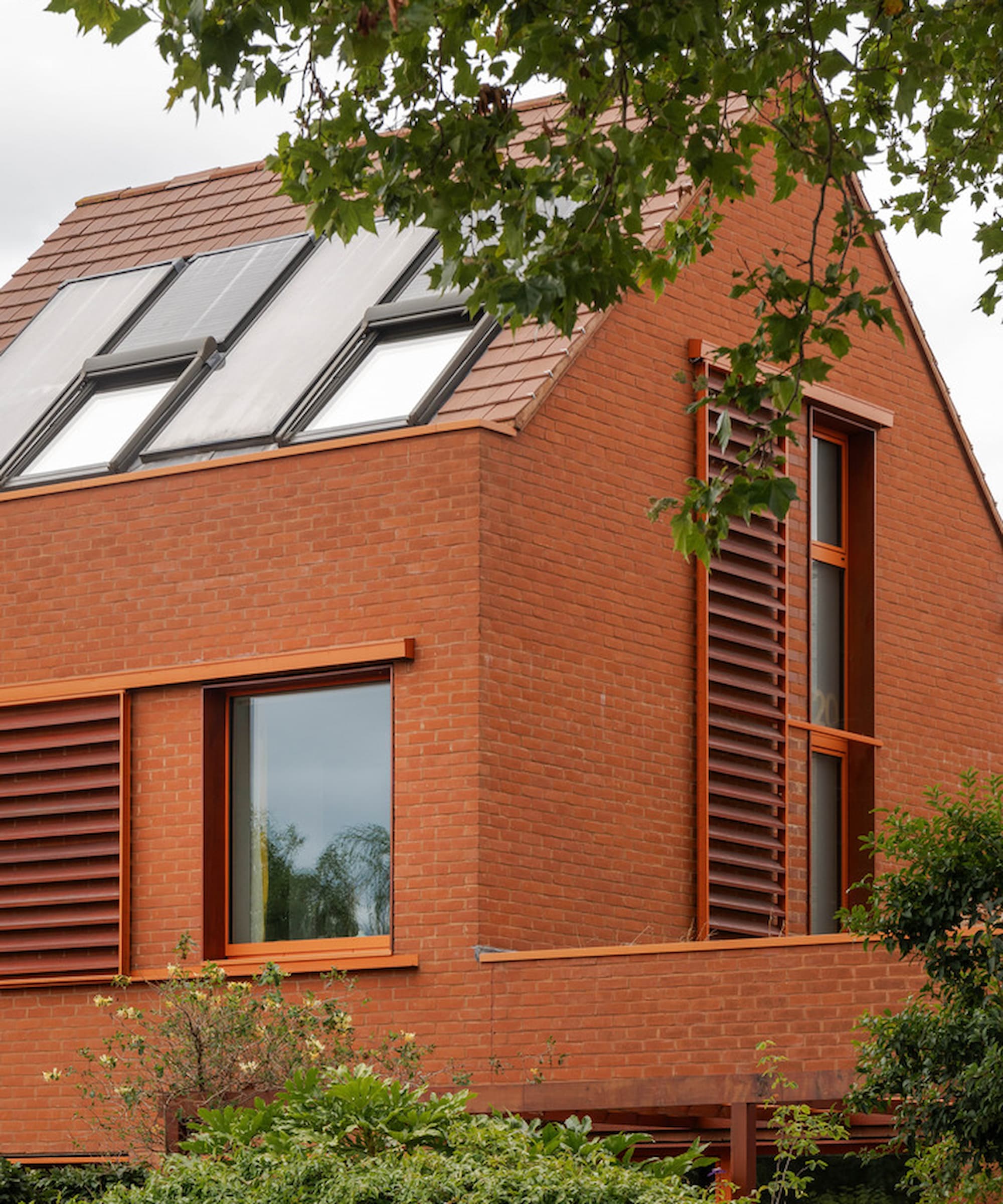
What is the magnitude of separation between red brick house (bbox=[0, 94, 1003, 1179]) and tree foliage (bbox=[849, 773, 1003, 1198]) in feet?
8.25

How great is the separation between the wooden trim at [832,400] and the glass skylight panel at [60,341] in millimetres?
4486

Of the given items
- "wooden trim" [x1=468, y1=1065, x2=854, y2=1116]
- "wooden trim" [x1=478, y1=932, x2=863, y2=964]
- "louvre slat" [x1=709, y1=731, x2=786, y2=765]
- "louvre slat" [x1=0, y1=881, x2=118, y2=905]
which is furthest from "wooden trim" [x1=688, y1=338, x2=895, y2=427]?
"wooden trim" [x1=468, y1=1065, x2=854, y2=1116]

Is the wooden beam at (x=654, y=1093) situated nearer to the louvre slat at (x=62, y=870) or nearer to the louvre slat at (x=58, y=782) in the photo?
the louvre slat at (x=62, y=870)

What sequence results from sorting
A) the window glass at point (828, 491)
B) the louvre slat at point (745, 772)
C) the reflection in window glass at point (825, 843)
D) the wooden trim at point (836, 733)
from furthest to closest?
1. the window glass at point (828, 491)
2. the reflection in window glass at point (825, 843)
3. the wooden trim at point (836, 733)
4. the louvre slat at point (745, 772)

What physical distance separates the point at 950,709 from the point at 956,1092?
8.89 meters

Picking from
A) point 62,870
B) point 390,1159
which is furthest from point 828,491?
point 390,1159

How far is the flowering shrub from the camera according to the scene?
1152 cm

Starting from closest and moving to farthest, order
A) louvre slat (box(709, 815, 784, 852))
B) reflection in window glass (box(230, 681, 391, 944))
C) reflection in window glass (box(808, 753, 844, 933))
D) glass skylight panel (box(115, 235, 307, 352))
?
reflection in window glass (box(230, 681, 391, 944))
louvre slat (box(709, 815, 784, 852))
reflection in window glass (box(808, 753, 844, 933))
glass skylight panel (box(115, 235, 307, 352))

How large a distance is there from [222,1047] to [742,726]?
4630mm

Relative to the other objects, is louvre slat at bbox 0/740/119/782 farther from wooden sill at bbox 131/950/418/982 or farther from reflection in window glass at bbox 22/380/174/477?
reflection in window glass at bbox 22/380/174/477

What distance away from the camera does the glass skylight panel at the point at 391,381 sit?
13.9 metres

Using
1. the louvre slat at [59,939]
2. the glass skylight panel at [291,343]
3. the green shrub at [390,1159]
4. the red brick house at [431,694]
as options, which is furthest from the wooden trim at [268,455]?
the green shrub at [390,1159]

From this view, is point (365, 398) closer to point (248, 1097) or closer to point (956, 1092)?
point (248, 1097)

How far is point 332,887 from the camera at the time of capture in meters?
13.2
